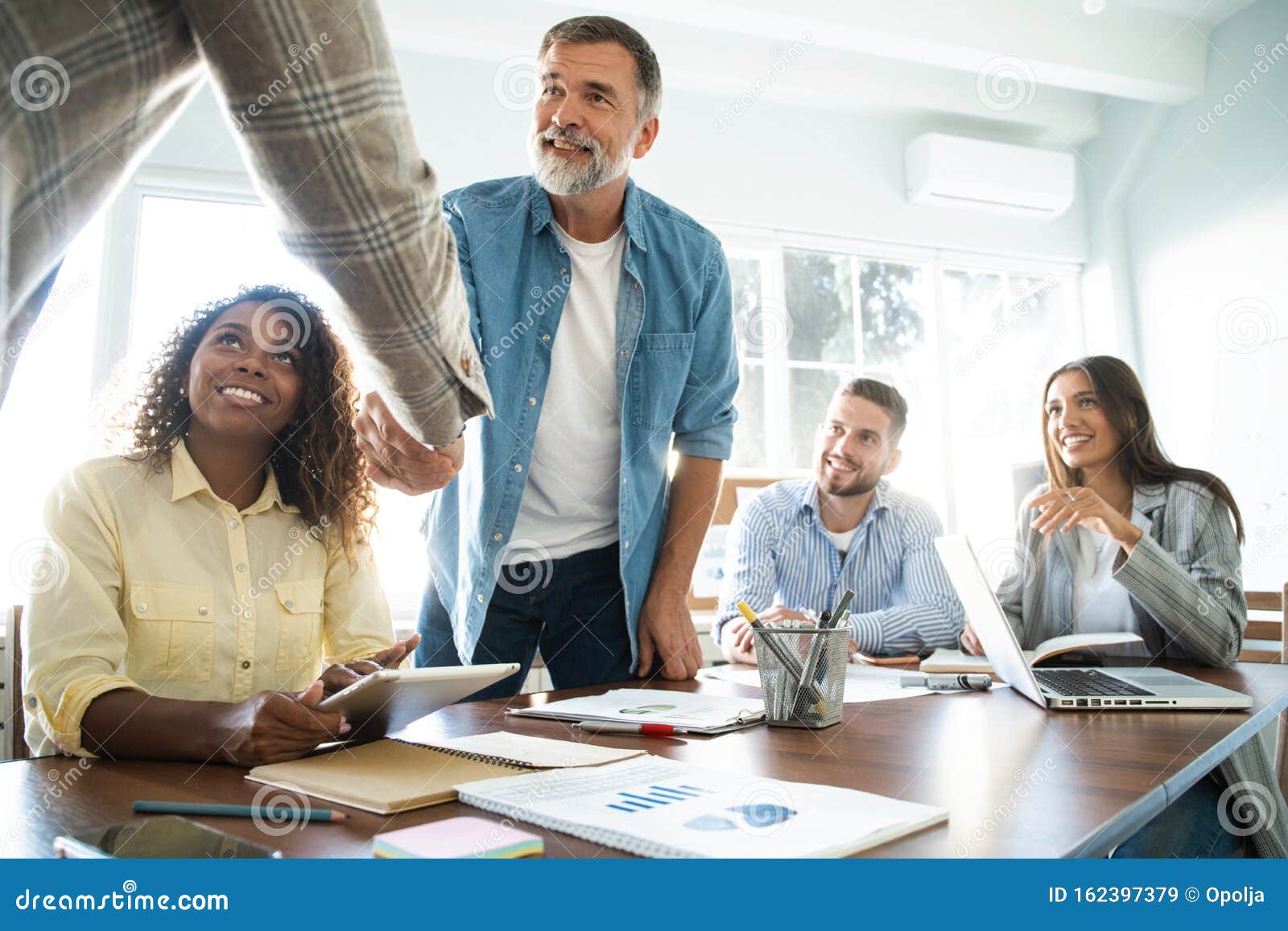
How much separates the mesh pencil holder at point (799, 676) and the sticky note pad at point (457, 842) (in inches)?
20.2

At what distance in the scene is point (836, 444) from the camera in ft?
8.08

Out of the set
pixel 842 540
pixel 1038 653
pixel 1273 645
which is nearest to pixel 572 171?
pixel 1038 653

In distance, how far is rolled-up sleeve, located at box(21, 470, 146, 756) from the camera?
3.10 feet

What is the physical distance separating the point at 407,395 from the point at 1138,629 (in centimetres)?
170

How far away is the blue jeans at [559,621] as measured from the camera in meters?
1.56

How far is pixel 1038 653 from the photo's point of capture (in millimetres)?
1482

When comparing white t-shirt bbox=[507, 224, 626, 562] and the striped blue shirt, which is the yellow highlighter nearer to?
white t-shirt bbox=[507, 224, 626, 562]

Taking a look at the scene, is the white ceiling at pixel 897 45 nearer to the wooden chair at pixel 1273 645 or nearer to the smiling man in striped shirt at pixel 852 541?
the smiling man in striped shirt at pixel 852 541

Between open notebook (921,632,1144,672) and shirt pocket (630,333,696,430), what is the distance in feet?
2.05

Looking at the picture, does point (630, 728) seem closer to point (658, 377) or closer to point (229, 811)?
point (229, 811)

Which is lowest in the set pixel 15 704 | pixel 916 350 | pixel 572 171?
pixel 15 704

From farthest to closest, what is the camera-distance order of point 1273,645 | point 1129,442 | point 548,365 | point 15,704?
point 1273,645, point 1129,442, point 15,704, point 548,365

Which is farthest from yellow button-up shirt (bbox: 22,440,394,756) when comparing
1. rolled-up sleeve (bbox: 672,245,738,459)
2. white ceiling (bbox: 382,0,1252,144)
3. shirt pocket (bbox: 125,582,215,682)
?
white ceiling (bbox: 382,0,1252,144)

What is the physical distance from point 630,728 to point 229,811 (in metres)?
0.46
